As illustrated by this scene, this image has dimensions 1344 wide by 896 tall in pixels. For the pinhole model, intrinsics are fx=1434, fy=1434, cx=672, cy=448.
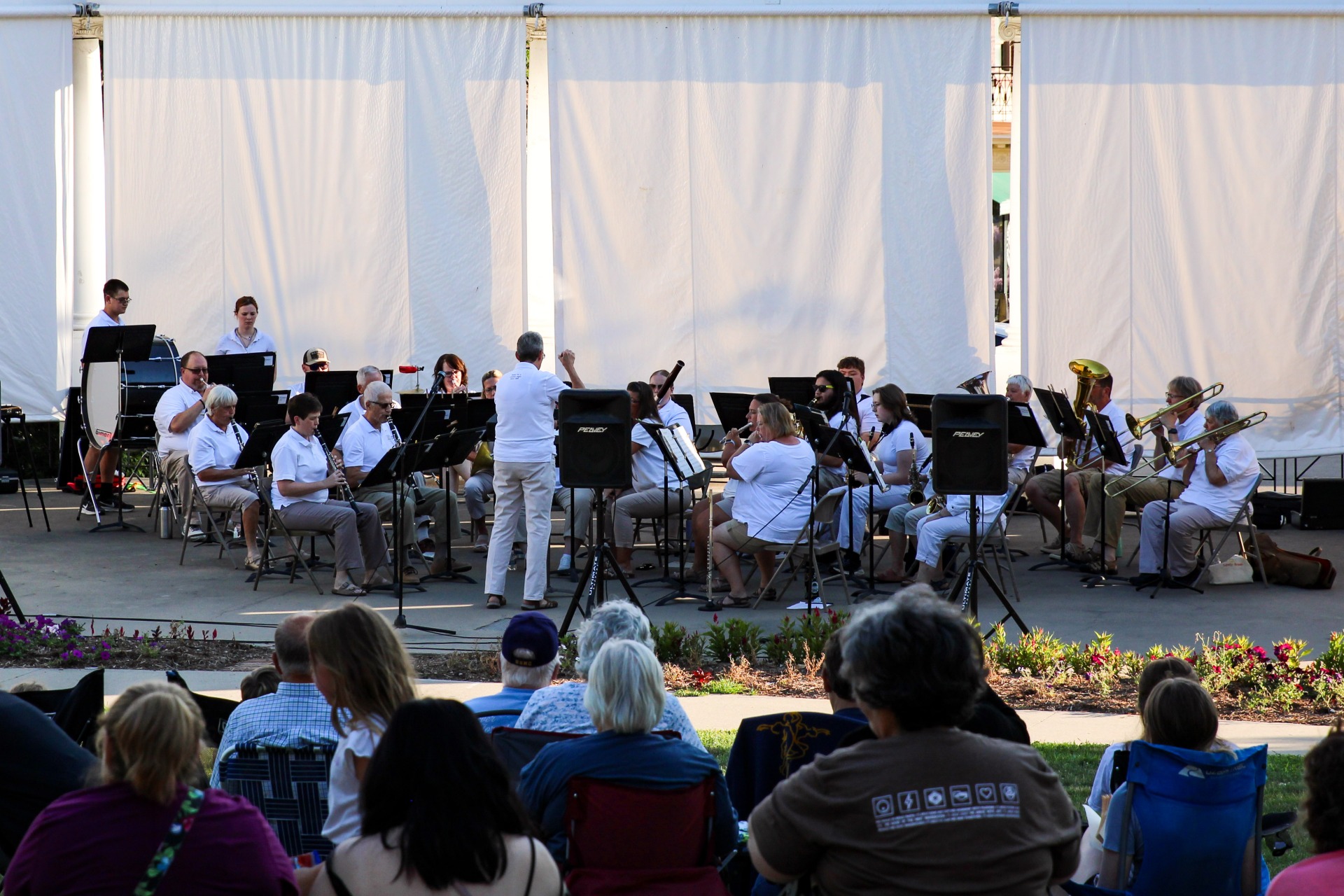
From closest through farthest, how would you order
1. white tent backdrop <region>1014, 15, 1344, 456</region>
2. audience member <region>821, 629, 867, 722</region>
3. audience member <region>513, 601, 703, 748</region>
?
audience member <region>513, 601, 703, 748</region>
audience member <region>821, 629, 867, 722</region>
white tent backdrop <region>1014, 15, 1344, 456</region>

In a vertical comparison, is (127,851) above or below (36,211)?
below

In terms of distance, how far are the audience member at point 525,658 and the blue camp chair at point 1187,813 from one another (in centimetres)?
176

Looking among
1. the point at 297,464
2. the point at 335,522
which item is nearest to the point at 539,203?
the point at 297,464

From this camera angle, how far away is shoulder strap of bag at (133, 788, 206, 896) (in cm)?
292

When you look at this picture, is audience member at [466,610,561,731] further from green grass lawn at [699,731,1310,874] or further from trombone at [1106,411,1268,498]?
trombone at [1106,411,1268,498]

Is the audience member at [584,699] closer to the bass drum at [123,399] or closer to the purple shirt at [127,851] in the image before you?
the purple shirt at [127,851]

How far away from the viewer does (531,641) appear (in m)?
4.50

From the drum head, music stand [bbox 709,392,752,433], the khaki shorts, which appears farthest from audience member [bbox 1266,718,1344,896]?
the drum head

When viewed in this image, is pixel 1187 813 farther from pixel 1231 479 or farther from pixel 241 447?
pixel 241 447

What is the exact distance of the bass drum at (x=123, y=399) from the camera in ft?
42.5

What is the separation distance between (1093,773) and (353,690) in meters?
3.51

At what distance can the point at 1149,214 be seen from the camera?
14977 millimetres

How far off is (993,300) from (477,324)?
18.3ft

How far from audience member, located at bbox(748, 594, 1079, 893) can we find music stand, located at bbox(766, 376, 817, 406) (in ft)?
31.1
